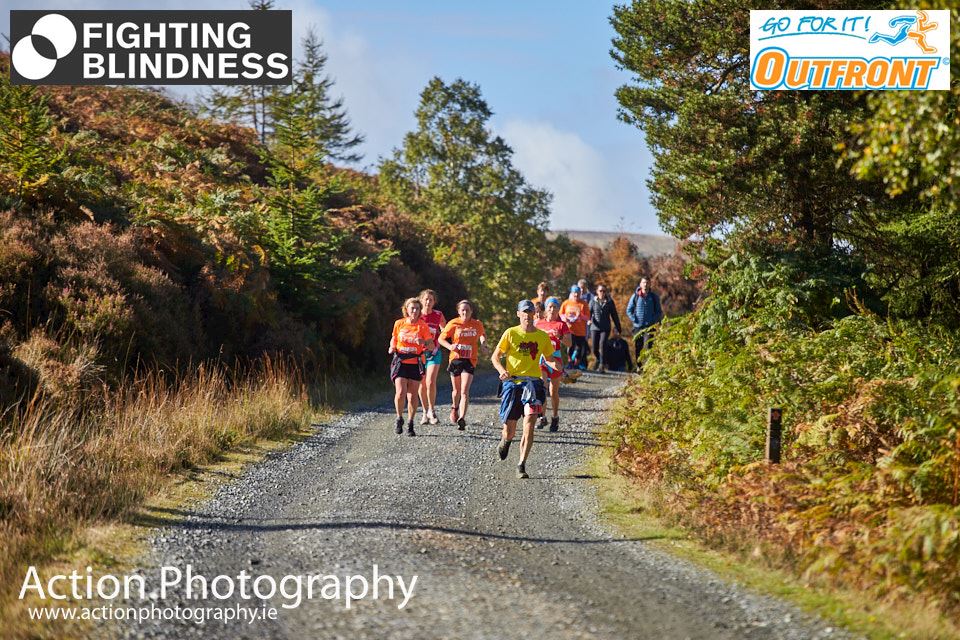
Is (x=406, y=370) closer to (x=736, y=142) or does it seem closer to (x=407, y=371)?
(x=407, y=371)

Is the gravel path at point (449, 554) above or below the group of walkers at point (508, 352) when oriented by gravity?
below

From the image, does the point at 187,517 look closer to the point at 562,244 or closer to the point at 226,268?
the point at 226,268

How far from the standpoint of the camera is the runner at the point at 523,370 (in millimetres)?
11398

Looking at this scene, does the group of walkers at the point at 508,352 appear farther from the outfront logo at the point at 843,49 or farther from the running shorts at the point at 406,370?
the outfront logo at the point at 843,49

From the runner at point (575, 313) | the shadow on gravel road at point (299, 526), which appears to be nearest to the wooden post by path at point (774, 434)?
the shadow on gravel road at point (299, 526)

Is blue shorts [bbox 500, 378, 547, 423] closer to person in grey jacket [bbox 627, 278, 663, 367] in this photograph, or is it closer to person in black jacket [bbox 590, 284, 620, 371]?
person in grey jacket [bbox 627, 278, 663, 367]

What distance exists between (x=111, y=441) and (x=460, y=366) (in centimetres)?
536

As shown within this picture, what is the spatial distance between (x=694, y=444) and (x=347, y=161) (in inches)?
1918

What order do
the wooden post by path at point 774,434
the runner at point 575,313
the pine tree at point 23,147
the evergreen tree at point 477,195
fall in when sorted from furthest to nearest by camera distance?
the evergreen tree at point 477,195 → the runner at point 575,313 → the pine tree at point 23,147 → the wooden post by path at point 774,434

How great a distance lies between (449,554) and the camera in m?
7.83

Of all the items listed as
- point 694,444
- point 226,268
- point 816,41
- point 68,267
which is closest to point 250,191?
point 226,268

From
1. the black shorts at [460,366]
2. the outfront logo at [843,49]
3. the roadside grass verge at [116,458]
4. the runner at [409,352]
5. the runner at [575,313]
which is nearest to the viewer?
the roadside grass verge at [116,458]

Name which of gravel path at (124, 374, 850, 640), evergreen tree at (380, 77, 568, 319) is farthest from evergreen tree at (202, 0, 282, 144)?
gravel path at (124, 374, 850, 640)

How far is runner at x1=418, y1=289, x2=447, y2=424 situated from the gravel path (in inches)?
75.8
